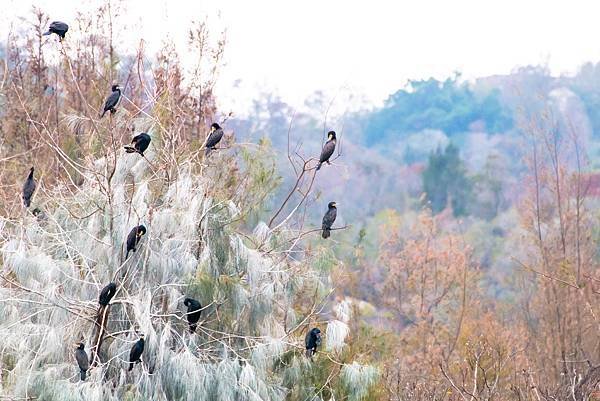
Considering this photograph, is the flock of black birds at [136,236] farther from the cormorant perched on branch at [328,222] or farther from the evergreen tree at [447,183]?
the evergreen tree at [447,183]

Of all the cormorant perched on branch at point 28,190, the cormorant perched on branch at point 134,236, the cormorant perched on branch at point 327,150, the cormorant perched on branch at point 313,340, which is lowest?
the cormorant perched on branch at point 313,340

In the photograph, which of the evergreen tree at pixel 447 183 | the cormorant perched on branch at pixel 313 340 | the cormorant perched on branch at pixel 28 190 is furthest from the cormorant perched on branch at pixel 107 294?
the evergreen tree at pixel 447 183

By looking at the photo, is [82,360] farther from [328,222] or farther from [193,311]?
[328,222]

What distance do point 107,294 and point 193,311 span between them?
71 centimetres

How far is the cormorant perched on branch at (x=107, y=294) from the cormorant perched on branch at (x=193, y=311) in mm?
574

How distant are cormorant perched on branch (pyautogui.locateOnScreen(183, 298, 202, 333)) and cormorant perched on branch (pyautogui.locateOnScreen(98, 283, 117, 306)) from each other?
0.57m

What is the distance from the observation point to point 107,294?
7664 mm

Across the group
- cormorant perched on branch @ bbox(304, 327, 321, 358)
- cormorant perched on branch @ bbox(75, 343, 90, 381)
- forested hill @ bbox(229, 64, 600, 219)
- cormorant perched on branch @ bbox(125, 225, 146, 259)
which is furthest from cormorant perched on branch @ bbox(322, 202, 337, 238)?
forested hill @ bbox(229, 64, 600, 219)

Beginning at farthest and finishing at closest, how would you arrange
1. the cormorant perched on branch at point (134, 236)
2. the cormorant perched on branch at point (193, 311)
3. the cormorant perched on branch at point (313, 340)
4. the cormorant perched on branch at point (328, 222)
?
the cormorant perched on branch at point (328, 222) → the cormorant perched on branch at point (313, 340) → the cormorant perched on branch at point (193, 311) → the cormorant perched on branch at point (134, 236)

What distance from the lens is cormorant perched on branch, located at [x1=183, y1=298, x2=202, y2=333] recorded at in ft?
26.1

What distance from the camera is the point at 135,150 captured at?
793 centimetres

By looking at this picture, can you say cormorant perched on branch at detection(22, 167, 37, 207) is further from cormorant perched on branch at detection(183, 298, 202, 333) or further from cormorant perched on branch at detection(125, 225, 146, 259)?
cormorant perched on branch at detection(183, 298, 202, 333)

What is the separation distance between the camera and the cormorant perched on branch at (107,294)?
7641 mm

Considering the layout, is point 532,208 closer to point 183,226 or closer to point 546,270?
point 546,270
